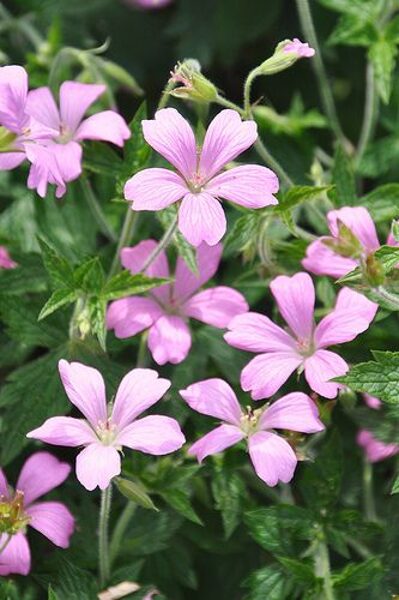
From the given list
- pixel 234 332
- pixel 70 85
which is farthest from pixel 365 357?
pixel 70 85

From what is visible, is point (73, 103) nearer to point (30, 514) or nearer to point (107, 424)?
point (107, 424)

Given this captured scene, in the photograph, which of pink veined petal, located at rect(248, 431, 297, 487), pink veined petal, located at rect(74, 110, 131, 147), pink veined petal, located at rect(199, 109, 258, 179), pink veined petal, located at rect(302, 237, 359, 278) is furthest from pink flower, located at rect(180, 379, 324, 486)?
pink veined petal, located at rect(74, 110, 131, 147)

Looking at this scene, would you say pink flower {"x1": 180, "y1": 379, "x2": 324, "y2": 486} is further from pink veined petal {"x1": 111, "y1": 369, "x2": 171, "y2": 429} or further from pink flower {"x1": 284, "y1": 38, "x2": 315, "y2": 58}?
pink flower {"x1": 284, "y1": 38, "x2": 315, "y2": 58}

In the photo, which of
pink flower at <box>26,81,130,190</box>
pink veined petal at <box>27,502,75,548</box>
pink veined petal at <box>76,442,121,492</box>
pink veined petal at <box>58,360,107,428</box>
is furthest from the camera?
pink flower at <box>26,81,130,190</box>

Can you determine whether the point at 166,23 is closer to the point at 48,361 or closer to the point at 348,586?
the point at 48,361

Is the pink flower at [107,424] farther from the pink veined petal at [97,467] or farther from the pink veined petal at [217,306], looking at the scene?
the pink veined petal at [217,306]

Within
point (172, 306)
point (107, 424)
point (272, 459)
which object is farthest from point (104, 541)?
point (172, 306)
